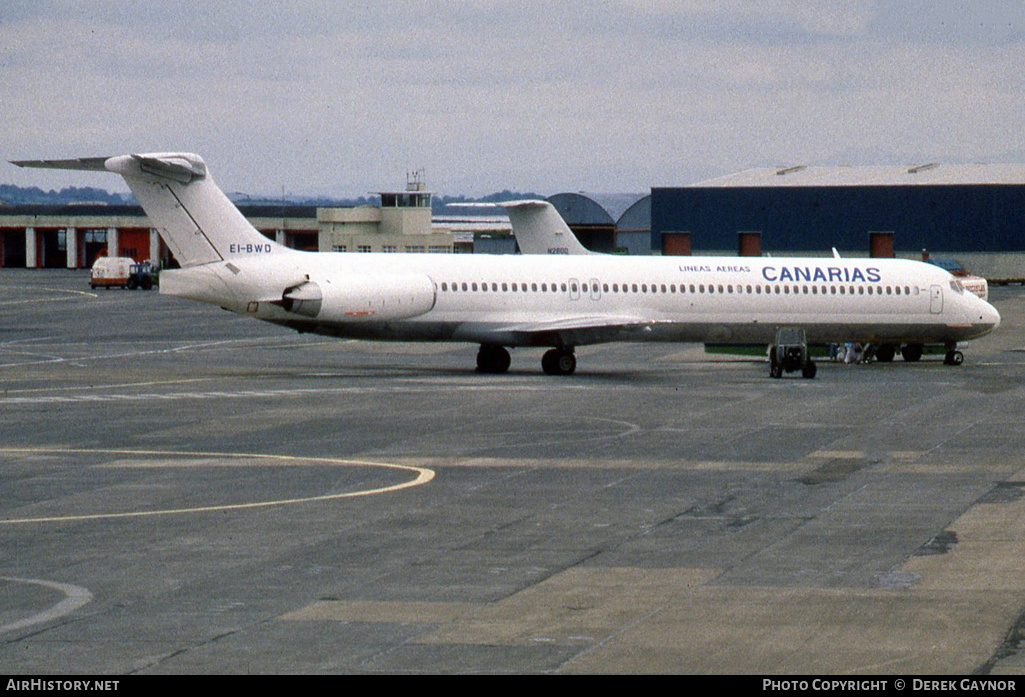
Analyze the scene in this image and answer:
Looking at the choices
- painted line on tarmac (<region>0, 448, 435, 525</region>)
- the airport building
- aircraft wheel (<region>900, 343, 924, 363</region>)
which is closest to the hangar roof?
the airport building

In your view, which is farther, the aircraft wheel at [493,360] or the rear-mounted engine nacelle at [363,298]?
the aircraft wheel at [493,360]

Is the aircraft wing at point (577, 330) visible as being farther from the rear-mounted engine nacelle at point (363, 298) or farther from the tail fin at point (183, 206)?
the tail fin at point (183, 206)

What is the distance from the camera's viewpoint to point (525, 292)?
175ft

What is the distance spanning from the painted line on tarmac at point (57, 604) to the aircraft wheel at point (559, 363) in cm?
3379

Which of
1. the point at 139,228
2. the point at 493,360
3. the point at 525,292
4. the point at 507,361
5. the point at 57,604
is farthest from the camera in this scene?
the point at 139,228

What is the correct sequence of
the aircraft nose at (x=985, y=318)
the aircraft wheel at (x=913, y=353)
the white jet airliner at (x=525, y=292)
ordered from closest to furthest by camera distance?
the white jet airliner at (x=525, y=292) → the aircraft nose at (x=985, y=318) → the aircraft wheel at (x=913, y=353)

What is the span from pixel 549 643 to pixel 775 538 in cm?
764

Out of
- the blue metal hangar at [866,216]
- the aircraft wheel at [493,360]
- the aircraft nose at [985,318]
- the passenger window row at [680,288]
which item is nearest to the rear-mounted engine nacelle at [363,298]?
the passenger window row at [680,288]

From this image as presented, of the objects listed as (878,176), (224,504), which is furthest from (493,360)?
(878,176)

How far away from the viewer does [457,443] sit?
116 feet

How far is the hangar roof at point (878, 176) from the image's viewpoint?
5384 inches

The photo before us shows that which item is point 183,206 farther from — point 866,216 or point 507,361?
point 866,216

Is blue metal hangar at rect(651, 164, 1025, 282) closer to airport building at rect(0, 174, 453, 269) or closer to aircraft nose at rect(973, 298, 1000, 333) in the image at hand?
airport building at rect(0, 174, 453, 269)

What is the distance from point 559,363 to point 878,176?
9627 centimetres
